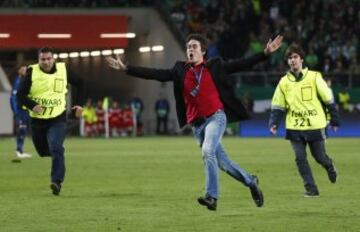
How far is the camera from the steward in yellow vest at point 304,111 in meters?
17.2

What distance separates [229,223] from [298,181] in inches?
279

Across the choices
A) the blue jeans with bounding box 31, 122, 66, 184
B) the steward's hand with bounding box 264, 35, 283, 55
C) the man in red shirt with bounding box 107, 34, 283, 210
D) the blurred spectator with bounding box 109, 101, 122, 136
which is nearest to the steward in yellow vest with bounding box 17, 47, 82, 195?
the blue jeans with bounding box 31, 122, 66, 184

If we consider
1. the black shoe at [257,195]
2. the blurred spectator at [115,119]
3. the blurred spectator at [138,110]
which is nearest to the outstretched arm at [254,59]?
the black shoe at [257,195]

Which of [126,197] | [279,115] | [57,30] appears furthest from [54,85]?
[57,30]

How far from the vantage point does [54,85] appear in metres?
18.0

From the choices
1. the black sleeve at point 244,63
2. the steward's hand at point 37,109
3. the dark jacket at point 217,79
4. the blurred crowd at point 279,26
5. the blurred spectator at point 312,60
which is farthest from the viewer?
the blurred crowd at point 279,26

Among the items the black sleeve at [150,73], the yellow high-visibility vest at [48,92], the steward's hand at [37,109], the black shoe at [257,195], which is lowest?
the black shoe at [257,195]

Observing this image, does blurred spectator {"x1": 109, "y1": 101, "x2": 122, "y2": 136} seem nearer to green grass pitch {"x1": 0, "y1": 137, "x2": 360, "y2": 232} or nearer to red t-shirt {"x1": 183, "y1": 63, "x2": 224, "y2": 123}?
green grass pitch {"x1": 0, "y1": 137, "x2": 360, "y2": 232}

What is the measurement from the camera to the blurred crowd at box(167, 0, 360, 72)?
51.0 m

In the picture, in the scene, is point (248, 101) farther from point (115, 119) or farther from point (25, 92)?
point (25, 92)

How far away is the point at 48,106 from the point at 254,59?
→ 4.81 meters

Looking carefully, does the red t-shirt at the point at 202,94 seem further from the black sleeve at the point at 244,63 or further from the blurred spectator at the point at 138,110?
the blurred spectator at the point at 138,110

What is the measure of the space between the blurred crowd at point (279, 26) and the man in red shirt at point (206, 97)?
35.5 metres

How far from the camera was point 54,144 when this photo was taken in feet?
57.9
